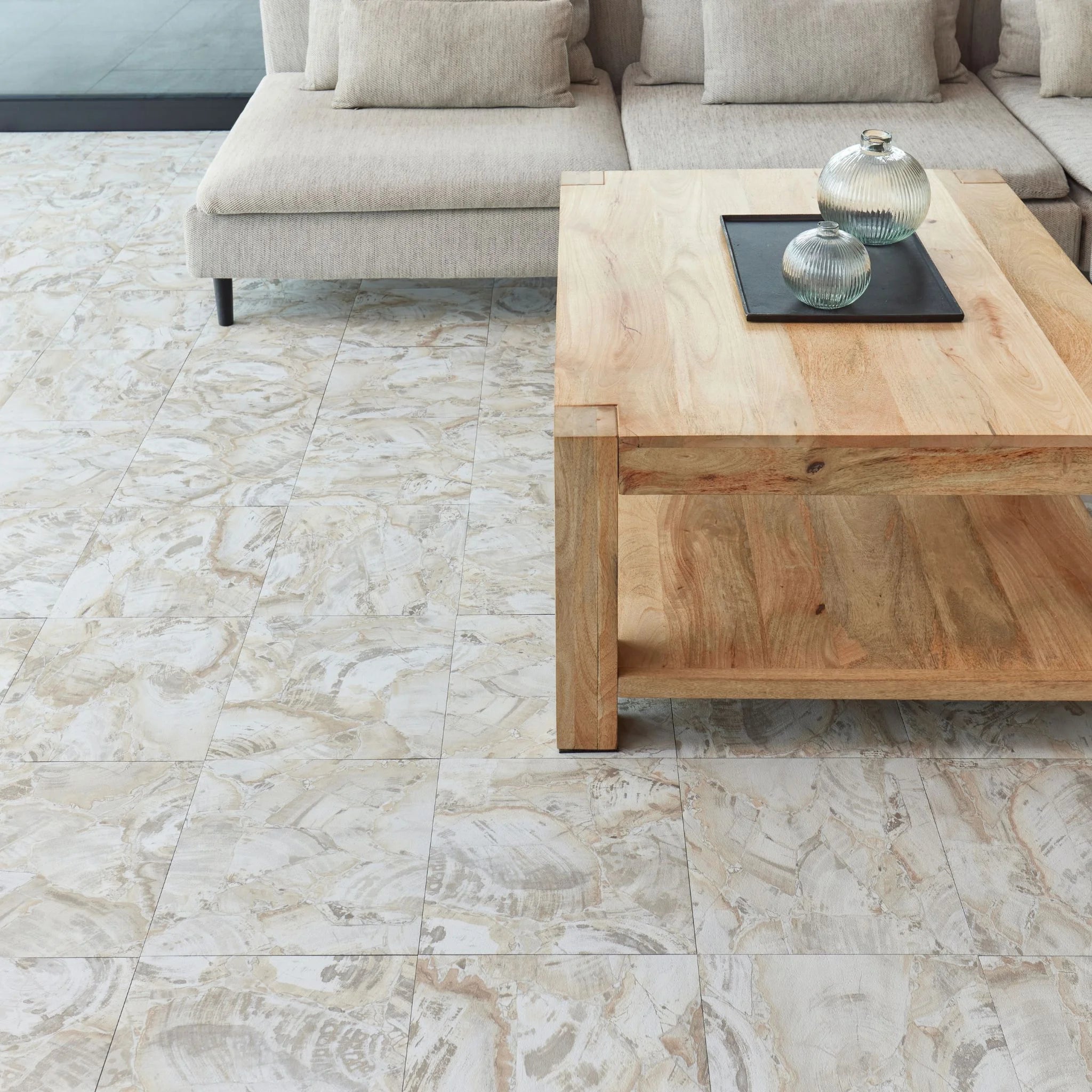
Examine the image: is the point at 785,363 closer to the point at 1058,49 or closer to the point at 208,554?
the point at 208,554

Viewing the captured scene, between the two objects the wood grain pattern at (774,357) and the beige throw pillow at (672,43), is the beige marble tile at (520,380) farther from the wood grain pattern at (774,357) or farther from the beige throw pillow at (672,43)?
the beige throw pillow at (672,43)

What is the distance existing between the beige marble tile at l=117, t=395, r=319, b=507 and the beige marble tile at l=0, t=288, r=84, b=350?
517mm

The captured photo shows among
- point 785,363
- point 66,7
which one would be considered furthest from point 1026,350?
point 66,7

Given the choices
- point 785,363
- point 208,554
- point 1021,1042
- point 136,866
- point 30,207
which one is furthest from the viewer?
point 30,207

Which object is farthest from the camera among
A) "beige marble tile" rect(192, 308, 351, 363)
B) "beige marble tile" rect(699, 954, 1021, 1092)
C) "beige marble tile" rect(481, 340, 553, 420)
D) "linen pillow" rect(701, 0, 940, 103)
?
"linen pillow" rect(701, 0, 940, 103)

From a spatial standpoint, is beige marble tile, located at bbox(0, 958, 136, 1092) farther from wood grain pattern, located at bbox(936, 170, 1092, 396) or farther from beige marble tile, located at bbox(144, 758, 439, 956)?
wood grain pattern, located at bbox(936, 170, 1092, 396)

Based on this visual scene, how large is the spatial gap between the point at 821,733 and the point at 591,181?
1205 mm

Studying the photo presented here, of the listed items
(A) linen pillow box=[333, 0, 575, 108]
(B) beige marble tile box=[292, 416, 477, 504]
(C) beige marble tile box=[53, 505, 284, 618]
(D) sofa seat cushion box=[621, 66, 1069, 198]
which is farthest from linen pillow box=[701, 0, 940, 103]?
(C) beige marble tile box=[53, 505, 284, 618]

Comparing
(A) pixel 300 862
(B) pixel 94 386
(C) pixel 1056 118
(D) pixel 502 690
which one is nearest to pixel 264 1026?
(A) pixel 300 862

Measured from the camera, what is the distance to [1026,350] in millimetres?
1710

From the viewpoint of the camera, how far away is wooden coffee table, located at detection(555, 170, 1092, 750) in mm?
1503

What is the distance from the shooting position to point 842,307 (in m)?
1.82

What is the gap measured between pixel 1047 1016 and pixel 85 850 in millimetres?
1223

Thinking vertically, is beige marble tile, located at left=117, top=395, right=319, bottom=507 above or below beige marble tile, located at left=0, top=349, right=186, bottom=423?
below
